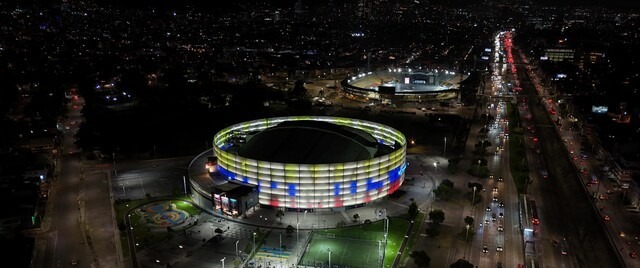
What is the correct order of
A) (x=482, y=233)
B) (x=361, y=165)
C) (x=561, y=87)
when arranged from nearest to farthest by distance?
(x=482, y=233) → (x=361, y=165) → (x=561, y=87)

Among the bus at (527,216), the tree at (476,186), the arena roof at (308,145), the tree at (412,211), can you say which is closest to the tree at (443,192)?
the tree at (476,186)

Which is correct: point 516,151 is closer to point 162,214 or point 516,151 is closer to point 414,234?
point 414,234

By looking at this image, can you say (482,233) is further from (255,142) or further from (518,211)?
(255,142)

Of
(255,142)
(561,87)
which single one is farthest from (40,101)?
(561,87)

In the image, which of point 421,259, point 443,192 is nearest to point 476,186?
point 443,192

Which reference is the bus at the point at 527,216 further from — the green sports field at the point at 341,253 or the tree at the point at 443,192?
the green sports field at the point at 341,253

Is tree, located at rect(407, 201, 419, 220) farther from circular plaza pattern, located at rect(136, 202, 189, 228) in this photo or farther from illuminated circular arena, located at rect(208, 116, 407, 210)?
circular plaza pattern, located at rect(136, 202, 189, 228)
